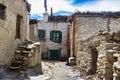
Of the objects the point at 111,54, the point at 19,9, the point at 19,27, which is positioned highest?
the point at 19,9

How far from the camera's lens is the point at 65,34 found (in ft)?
111

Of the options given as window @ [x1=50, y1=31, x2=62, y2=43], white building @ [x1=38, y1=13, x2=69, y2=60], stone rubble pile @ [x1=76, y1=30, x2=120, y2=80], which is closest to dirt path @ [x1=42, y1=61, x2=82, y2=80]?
stone rubble pile @ [x1=76, y1=30, x2=120, y2=80]

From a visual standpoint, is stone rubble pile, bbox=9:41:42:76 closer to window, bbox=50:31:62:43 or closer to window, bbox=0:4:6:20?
window, bbox=0:4:6:20

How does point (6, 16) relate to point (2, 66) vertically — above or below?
above

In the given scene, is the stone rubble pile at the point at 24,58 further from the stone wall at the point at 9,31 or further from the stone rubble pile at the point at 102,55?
the stone rubble pile at the point at 102,55

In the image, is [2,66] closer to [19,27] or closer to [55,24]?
[19,27]

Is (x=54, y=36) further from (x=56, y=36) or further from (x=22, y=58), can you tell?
(x=22, y=58)

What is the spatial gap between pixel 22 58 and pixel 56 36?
706 inches

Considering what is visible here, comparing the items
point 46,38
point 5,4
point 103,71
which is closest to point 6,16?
point 5,4

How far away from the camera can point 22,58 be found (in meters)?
16.1

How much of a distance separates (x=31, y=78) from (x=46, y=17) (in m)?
20.2

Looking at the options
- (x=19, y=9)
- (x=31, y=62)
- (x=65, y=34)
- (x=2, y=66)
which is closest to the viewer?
(x=2, y=66)

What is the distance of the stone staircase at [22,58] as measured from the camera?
50.2 feet

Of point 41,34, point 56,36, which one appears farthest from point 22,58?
point 41,34
